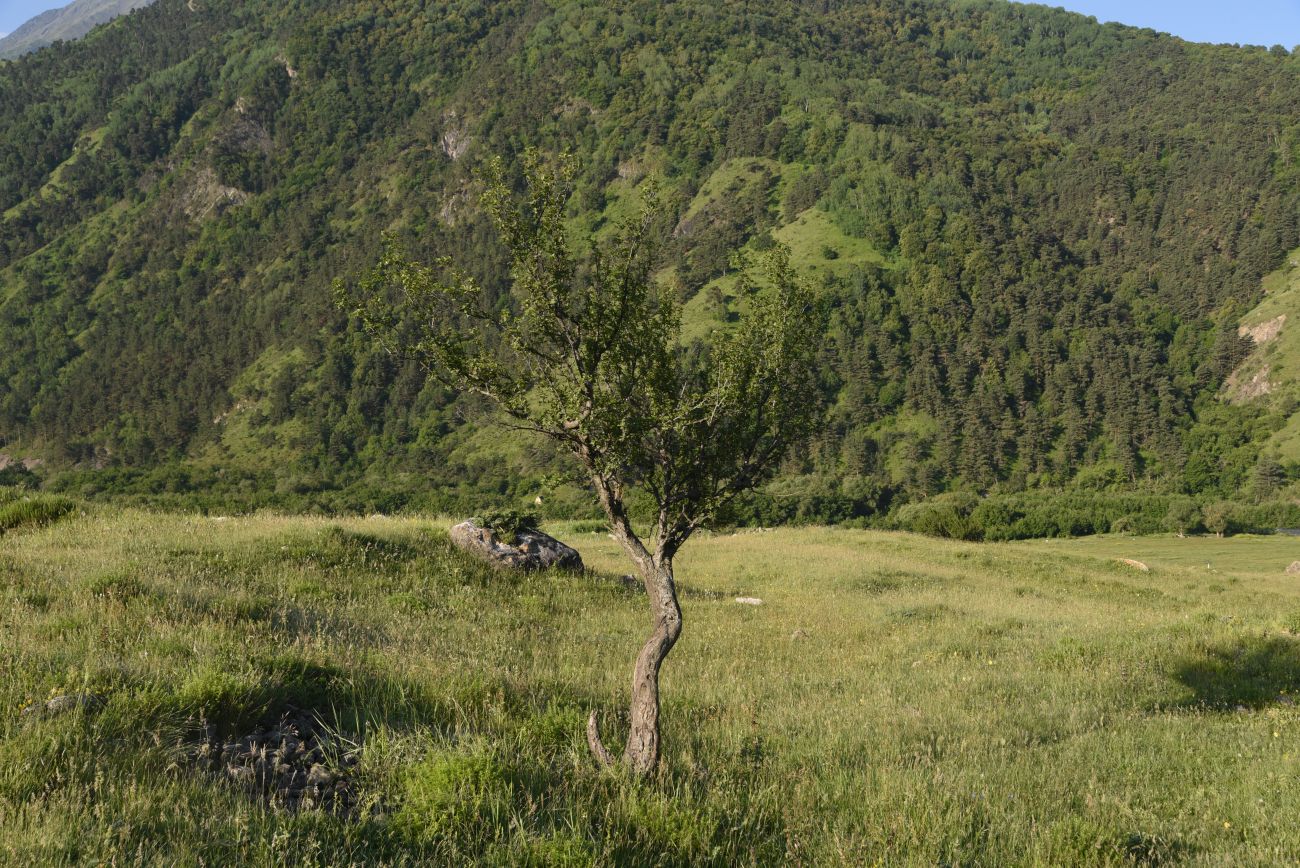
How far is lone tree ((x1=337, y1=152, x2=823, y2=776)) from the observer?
32.4ft

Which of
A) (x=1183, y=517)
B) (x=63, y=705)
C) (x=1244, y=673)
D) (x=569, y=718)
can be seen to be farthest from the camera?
(x=1183, y=517)

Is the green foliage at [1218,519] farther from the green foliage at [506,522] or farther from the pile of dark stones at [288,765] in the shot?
the pile of dark stones at [288,765]

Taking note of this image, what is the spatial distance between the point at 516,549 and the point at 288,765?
52.1 feet

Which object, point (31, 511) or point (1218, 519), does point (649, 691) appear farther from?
point (1218, 519)

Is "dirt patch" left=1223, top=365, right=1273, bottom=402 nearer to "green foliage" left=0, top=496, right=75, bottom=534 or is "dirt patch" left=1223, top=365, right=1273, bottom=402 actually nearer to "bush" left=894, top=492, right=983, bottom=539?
"bush" left=894, top=492, right=983, bottom=539

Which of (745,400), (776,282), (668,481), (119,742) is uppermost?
(776,282)

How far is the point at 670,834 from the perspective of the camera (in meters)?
6.34

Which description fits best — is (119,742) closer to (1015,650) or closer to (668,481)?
(668,481)

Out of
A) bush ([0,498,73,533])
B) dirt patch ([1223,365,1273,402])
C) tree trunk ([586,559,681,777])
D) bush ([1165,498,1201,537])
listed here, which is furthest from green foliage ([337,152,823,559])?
dirt patch ([1223,365,1273,402])

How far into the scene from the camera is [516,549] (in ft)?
75.3

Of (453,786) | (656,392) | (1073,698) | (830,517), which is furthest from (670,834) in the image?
A: (830,517)

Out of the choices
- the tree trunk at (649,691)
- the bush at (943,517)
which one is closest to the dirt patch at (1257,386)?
the bush at (943,517)

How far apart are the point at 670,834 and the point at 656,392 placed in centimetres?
630

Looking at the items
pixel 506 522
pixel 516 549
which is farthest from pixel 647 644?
pixel 506 522
